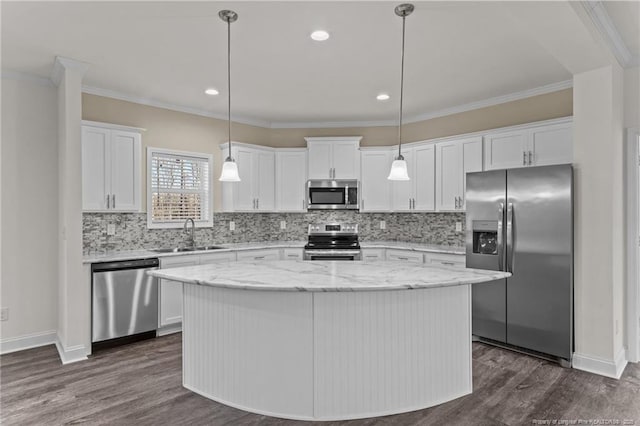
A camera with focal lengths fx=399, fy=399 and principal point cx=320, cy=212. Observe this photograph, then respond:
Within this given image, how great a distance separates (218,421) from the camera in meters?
2.57

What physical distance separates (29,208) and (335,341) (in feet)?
11.5

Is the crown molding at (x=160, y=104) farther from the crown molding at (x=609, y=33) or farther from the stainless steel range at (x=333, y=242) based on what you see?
the crown molding at (x=609, y=33)

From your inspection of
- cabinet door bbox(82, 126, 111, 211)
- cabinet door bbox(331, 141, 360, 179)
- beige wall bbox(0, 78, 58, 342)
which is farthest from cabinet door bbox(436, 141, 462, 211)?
beige wall bbox(0, 78, 58, 342)

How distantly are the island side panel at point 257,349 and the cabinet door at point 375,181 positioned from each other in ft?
11.2

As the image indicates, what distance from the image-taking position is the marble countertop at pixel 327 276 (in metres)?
2.31

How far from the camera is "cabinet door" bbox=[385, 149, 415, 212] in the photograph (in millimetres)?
5492

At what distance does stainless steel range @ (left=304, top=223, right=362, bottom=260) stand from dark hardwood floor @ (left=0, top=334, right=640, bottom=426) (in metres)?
2.13

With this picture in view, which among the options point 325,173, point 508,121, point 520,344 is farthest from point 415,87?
point 520,344

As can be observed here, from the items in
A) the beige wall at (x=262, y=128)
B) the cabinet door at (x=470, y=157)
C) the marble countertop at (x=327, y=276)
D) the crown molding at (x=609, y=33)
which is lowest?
the marble countertop at (x=327, y=276)

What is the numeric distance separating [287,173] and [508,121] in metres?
3.01

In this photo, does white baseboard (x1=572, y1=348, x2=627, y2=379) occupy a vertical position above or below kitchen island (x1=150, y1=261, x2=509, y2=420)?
below

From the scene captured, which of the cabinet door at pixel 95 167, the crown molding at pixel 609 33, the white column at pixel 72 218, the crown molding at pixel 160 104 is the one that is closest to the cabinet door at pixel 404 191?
the crown molding at pixel 160 104

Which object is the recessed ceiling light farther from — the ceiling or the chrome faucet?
the chrome faucet

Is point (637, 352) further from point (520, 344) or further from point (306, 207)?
point (306, 207)
